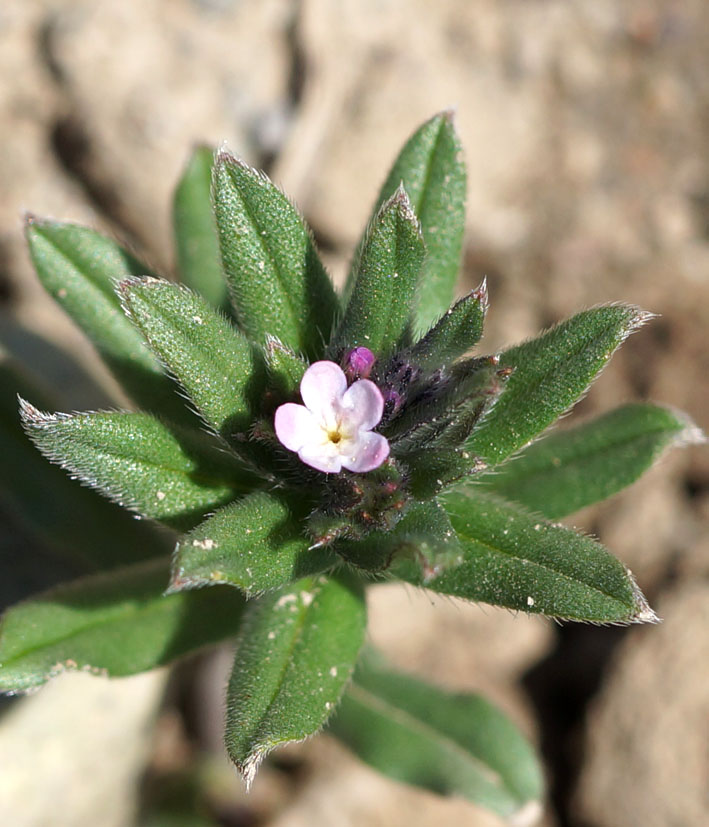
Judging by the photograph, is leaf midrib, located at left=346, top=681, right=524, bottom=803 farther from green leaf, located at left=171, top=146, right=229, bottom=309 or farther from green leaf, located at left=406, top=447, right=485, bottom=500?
green leaf, located at left=171, top=146, right=229, bottom=309

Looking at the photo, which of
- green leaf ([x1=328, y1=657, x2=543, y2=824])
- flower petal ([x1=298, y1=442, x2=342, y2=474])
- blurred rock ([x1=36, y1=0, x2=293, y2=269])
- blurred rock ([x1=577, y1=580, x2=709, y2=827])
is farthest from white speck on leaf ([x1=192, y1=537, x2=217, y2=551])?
blurred rock ([x1=36, y1=0, x2=293, y2=269])

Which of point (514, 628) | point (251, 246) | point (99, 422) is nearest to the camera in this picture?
point (99, 422)

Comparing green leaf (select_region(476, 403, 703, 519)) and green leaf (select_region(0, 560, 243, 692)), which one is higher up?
green leaf (select_region(476, 403, 703, 519))

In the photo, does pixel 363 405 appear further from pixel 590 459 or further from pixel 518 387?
pixel 590 459

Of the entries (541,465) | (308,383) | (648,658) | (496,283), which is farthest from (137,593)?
(496,283)

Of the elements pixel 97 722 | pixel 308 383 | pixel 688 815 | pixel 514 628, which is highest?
pixel 308 383

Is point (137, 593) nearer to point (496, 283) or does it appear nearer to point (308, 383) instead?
point (308, 383)
